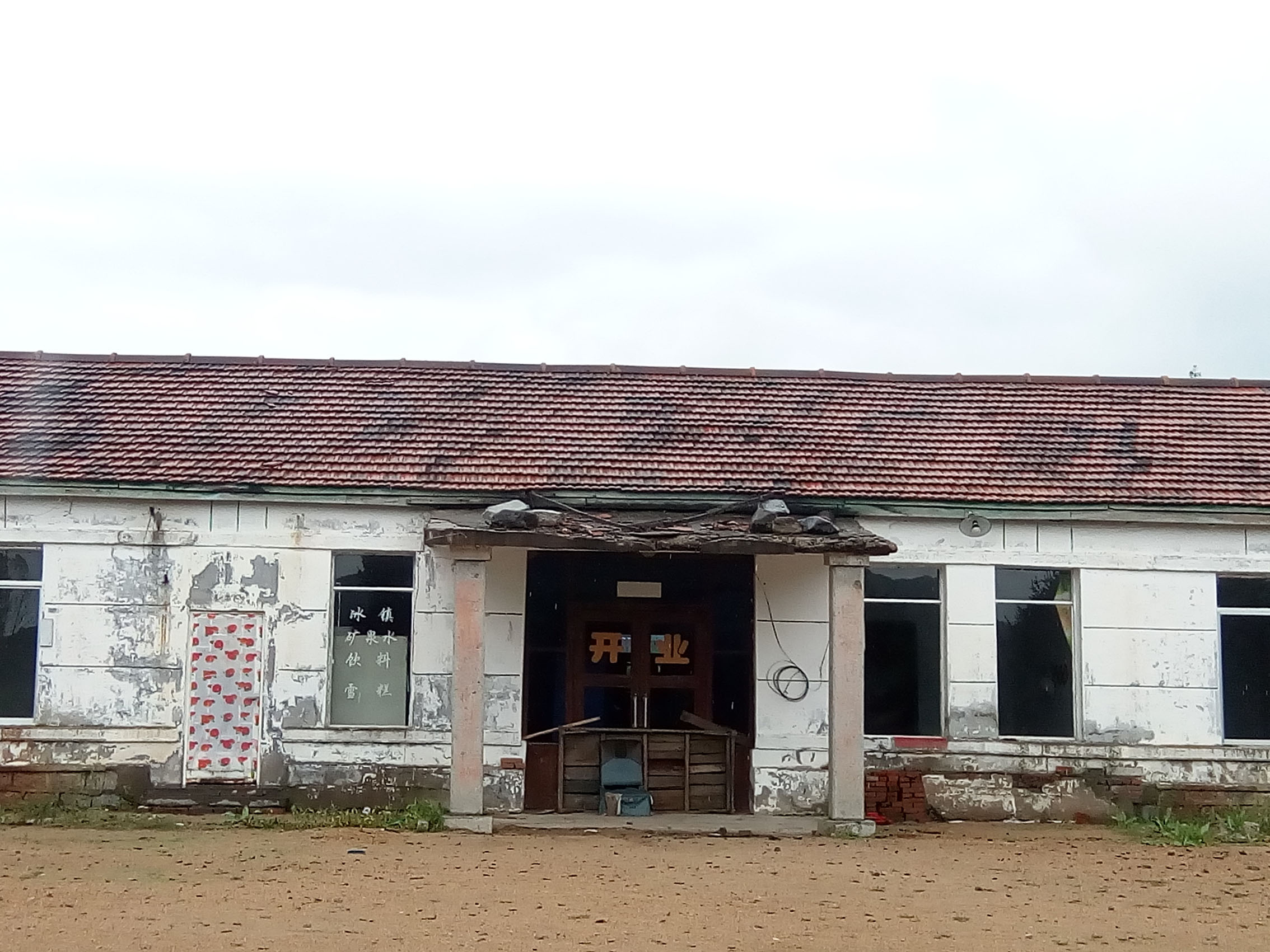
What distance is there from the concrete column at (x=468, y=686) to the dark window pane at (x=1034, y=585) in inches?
214

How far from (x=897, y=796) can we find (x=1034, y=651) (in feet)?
6.86

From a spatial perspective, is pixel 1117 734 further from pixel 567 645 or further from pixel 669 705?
pixel 567 645

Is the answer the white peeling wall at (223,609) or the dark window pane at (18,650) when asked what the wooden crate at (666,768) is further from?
the dark window pane at (18,650)

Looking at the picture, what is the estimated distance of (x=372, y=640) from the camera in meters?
14.4

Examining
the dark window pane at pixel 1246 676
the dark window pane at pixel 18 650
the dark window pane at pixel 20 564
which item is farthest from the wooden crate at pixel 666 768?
the dark window pane at pixel 20 564

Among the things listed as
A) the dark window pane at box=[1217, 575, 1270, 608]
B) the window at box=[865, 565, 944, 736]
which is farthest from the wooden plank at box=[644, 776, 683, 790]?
the dark window pane at box=[1217, 575, 1270, 608]

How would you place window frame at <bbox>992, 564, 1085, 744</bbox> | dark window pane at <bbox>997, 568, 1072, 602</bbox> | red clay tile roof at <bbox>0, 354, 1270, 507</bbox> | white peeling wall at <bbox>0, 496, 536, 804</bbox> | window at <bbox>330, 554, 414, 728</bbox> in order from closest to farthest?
white peeling wall at <bbox>0, 496, 536, 804</bbox> < window at <bbox>330, 554, 414, 728</bbox> < window frame at <bbox>992, 564, 1085, 744</bbox> < red clay tile roof at <bbox>0, 354, 1270, 507</bbox> < dark window pane at <bbox>997, 568, 1072, 602</bbox>

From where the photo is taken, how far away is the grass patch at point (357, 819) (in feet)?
42.6

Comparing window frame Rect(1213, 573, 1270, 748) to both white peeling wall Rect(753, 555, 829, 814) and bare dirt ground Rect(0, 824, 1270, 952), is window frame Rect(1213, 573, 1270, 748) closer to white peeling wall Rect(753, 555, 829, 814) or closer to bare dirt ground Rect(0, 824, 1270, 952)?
bare dirt ground Rect(0, 824, 1270, 952)

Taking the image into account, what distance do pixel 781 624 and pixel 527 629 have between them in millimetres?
2685

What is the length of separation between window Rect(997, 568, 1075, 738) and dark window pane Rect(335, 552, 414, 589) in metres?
6.11

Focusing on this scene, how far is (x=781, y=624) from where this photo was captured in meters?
→ 14.5

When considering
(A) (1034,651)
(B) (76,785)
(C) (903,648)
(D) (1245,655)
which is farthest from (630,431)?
(D) (1245,655)

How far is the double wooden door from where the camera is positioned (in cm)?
1528
